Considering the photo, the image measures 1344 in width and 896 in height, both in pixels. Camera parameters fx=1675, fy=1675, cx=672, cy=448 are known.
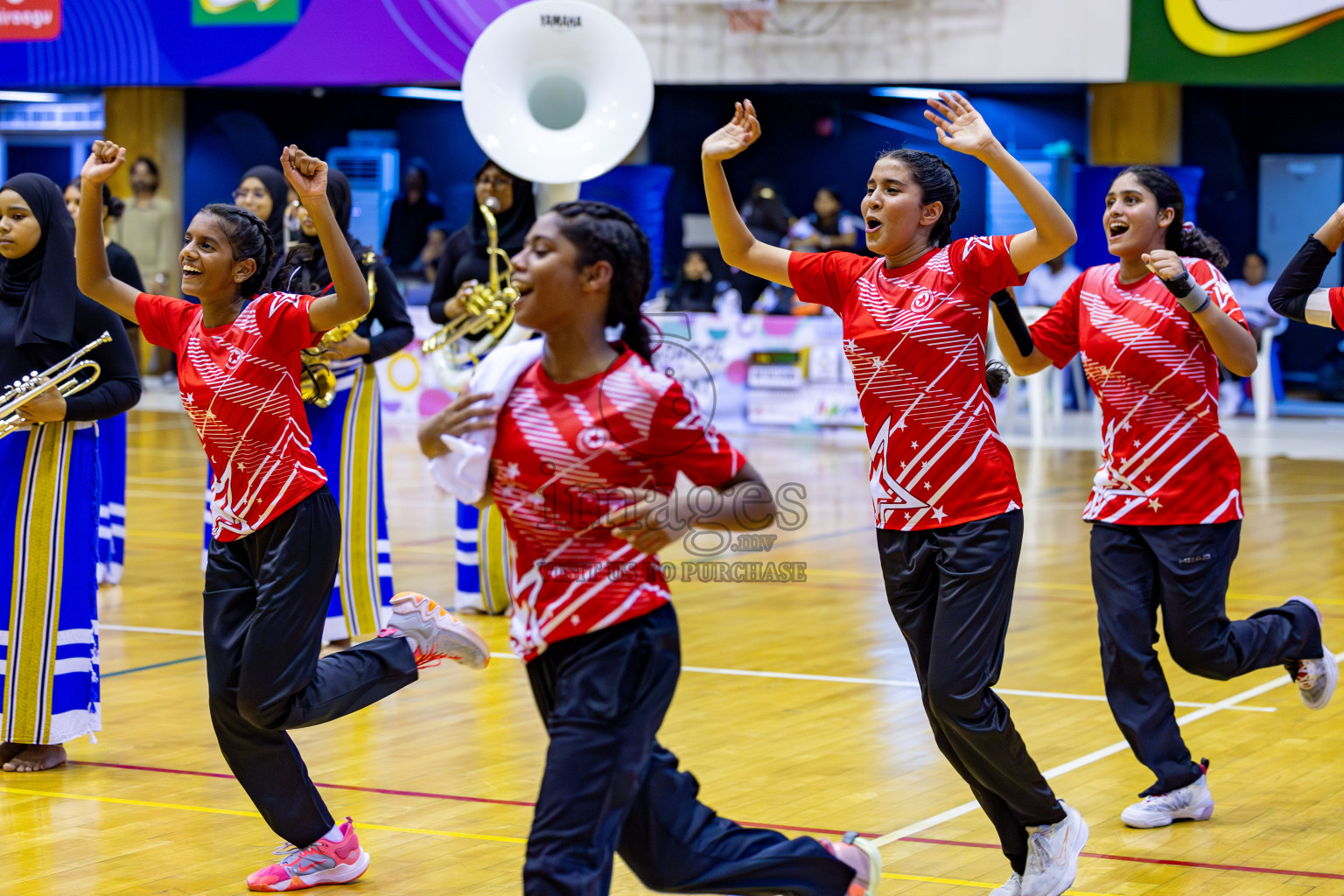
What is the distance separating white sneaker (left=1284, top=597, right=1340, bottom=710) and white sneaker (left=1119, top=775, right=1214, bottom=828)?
64 centimetres

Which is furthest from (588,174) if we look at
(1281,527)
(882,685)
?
(1281,527)

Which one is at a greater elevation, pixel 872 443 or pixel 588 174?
pixel 588 174

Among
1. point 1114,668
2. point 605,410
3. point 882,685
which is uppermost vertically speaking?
point 605,410

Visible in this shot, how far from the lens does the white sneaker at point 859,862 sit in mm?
3516

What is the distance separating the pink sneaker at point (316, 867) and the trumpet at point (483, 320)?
3.82 meters

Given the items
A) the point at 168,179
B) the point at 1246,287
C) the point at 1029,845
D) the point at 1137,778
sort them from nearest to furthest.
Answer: the point at 1029,845, the point at 1137,778, the point at 1246,287, the point at 168,179

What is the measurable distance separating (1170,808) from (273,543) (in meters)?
2.63

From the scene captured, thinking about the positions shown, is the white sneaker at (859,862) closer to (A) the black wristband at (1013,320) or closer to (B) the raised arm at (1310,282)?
(A) the black wristband at (1013,320)

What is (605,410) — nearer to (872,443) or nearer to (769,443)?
(872,443)

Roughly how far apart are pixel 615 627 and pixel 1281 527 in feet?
27.4

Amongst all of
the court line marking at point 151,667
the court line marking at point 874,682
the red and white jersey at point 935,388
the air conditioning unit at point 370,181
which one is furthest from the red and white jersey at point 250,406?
the air conditioning unit at point 370,181

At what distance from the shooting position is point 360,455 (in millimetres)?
7238

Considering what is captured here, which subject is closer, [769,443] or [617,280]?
[617,280]

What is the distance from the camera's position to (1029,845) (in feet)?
13.5
